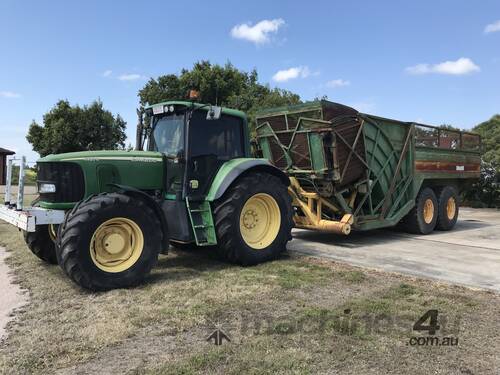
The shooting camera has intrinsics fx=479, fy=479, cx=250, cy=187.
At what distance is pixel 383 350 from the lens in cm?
388

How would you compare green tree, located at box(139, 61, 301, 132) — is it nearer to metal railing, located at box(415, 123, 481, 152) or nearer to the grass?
metal railing, located at box(415, 123, 481, 152)

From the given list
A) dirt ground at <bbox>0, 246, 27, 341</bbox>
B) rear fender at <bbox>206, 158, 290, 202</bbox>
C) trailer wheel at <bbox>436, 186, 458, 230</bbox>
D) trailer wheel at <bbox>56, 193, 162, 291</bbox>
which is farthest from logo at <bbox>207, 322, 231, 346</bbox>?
trailer wheel at <bbox>436, 186, 458, 230</bbox>

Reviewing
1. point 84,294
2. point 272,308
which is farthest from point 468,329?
point 84,294

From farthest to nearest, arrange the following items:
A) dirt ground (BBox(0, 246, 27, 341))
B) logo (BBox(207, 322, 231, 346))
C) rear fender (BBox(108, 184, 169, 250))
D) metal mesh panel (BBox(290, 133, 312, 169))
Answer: metal mesh panel (BBox(290, 133, 312, 169)), rear fender (BBox(108, 184, 169, 250)), dirt ground (BBox(0, 246, 27, 341)), logo (BBox(207, 322, 231, 346))

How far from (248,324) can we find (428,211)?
7.81 metres

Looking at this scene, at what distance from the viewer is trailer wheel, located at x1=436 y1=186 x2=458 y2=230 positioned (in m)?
11.3

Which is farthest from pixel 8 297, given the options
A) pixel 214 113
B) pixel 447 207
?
pixel 447 207

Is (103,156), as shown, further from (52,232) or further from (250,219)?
(250,219)

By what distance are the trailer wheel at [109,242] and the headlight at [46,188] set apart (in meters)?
0.56

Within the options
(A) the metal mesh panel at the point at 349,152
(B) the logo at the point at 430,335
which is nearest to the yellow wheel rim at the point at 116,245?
(B) the logo at the point at 430,335

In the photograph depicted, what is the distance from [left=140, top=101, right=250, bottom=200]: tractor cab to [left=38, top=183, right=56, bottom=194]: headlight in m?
1.52

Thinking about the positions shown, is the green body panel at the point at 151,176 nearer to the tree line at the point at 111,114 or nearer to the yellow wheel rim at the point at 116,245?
the yellow wheel rim at the point at 116,245

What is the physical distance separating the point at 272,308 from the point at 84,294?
2128 millimetres

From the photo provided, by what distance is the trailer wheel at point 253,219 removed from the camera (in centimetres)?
660
